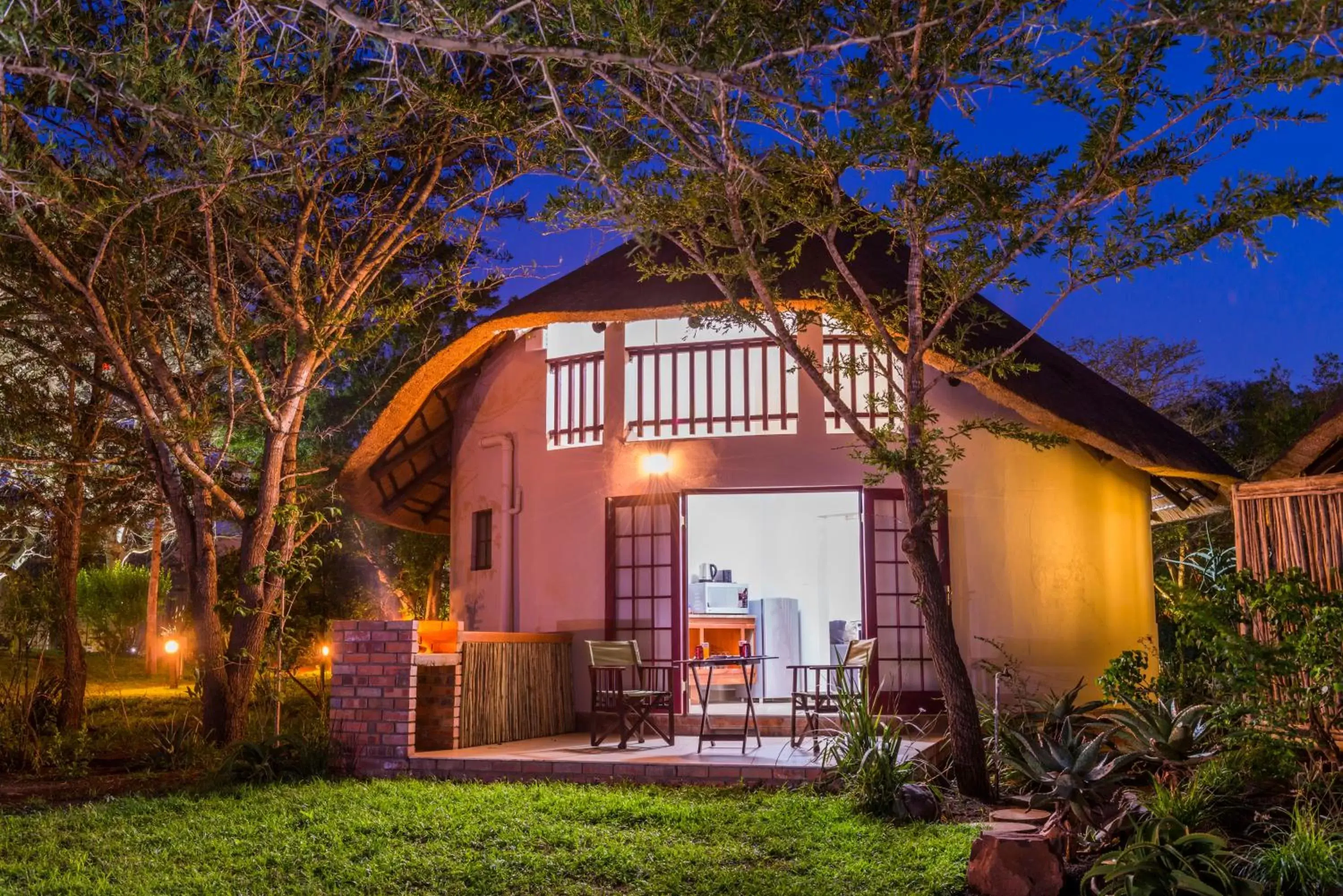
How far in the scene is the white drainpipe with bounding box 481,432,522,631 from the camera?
35.2ft

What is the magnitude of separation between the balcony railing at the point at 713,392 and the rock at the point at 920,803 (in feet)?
14.1

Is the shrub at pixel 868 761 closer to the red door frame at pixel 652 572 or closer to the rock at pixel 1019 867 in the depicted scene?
the rock at pixel 1019 867

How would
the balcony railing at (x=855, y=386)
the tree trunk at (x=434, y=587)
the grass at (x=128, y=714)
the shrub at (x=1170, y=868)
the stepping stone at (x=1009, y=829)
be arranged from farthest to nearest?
the tree trunk at (x=434, y=587)
the balcony railing at (x=855, y=386)
the grass at (x=128, y=714)
the stepping stone at (x=1009, y=829)
the shrub at (x=1170, y=868)

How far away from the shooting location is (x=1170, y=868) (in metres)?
4.36

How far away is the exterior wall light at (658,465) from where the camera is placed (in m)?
10.2

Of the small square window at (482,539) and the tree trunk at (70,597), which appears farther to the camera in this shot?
the small square window at (482,539)

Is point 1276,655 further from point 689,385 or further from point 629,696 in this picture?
point 689,385

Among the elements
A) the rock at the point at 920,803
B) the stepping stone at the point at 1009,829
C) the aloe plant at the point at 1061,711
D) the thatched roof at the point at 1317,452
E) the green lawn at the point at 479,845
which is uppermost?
the thatched roof at the point at 1317,452

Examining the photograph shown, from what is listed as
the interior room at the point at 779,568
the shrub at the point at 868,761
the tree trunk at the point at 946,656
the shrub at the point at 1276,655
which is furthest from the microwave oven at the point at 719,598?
the shrub at the point at 1276,655

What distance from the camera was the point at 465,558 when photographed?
1145cm

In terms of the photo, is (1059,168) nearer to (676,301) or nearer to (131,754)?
(676,301)

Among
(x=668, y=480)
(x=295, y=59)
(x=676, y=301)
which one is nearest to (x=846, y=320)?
(x=676, y=301)

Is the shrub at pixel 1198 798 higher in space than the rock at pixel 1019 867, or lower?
higher

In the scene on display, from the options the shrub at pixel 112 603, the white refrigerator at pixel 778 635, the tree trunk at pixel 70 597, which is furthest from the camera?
the shrub at pixel 112 603
